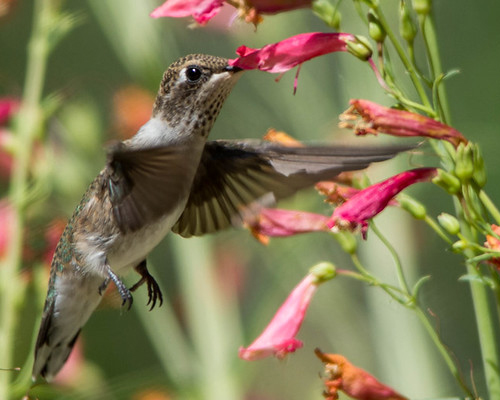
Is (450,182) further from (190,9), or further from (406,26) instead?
(190,9)

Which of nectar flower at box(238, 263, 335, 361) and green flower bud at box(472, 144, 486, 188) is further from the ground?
green flower bud at box(472, 144, 486, 188)

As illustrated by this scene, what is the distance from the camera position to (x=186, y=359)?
7.31ft

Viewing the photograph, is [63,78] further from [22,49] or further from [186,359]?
[22,49]

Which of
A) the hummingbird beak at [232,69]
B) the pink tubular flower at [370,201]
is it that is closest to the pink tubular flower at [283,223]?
the pink tubular flower at [370,201]

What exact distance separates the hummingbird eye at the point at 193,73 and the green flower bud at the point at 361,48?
0.37 m

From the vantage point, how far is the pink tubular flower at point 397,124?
4.05 feet

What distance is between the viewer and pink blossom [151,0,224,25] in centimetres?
139

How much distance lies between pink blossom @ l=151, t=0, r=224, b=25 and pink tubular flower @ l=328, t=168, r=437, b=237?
41 cm

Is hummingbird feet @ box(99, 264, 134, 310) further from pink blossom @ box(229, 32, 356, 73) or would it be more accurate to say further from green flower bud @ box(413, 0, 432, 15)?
green flower bud @ box(413, 0, 432, 15)

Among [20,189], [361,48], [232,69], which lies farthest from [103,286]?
[361,48]

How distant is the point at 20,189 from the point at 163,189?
1.32ft

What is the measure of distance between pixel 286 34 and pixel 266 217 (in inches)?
49.8

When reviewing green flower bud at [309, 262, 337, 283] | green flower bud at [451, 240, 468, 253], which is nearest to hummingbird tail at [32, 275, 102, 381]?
green flower bud at [309, 262, 337, 283]

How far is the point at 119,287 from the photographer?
1604 mm
